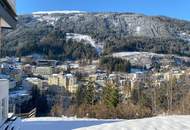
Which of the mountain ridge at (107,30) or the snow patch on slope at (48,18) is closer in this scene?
the mountain ridge at (107,30)

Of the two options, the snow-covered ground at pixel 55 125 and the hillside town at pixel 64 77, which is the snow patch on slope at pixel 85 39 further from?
the snow-covered ground at pixel 55 125

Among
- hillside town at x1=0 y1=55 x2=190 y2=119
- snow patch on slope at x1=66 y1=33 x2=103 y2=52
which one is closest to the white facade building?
hillside town at x1=0 y1=55 x2=190 y2=119

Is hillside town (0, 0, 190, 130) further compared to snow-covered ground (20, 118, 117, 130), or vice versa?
hillside town (0, 0, 190, 130)

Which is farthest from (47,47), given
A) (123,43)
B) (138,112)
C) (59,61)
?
(138,112)

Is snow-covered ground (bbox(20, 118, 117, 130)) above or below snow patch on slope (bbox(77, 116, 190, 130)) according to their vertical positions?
below

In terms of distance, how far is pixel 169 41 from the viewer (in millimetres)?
97438

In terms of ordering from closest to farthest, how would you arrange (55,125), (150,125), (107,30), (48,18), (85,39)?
(150,125) < (55,125) < (85,39) < (107,30) < (48,18)

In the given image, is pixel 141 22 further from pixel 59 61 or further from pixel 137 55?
pixel 59 61

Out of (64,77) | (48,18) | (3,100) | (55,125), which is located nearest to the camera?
→ (3,100)

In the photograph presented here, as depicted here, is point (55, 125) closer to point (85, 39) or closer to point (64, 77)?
point (64, 77)

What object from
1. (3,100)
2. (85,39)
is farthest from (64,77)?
(3,100)

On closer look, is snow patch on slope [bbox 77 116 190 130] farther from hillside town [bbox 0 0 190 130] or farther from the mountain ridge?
the mountain ridge

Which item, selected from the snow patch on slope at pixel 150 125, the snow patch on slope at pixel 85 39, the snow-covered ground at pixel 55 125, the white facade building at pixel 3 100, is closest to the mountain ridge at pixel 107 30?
the snow patch on slope at pixel 85 39

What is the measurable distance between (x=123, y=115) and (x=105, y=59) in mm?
60219
